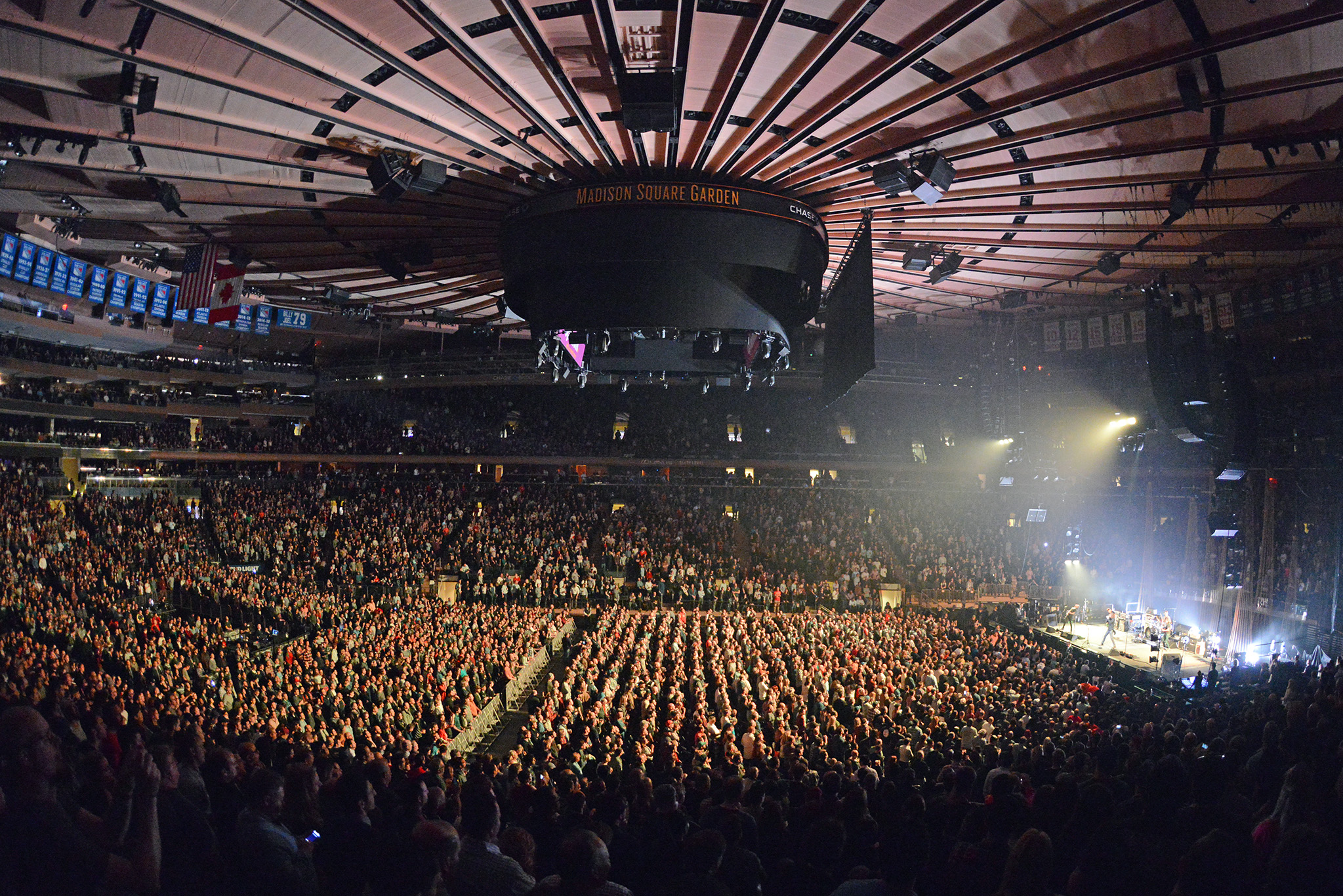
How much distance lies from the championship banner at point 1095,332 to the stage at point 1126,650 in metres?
9.07

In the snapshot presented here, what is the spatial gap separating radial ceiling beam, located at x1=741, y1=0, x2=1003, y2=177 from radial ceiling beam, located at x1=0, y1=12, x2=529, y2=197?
11.6 ft

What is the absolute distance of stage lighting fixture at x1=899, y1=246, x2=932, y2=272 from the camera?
499 inches

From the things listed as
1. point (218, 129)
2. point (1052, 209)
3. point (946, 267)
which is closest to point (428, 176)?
point (218, 129)

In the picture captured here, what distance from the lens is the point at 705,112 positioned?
8.62 metres

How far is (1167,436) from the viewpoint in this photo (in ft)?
96.6

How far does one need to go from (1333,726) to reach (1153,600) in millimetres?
26507

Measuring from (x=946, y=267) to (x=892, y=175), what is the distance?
4728 millimetres

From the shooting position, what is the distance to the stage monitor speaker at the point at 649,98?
24.0 ft

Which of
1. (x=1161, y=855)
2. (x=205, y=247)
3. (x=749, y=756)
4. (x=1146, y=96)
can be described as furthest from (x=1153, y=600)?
(x=205, y=247)

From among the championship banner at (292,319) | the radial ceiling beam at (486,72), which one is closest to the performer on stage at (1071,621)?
the radial ceiling beam at (486,72)

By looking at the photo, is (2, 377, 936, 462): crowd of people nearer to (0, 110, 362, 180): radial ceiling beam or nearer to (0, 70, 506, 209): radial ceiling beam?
(0, 70, 506, 209): radial ceiling beam

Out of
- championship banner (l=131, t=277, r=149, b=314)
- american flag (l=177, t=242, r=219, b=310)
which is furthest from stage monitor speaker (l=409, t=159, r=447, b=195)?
championship banner (l=131, t=277, r=149, b=314)

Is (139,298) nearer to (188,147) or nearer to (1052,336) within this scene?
(188,147)

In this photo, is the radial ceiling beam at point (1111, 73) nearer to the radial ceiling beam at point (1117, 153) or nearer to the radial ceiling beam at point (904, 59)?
the radial ceiling beam at point (904, 59)
